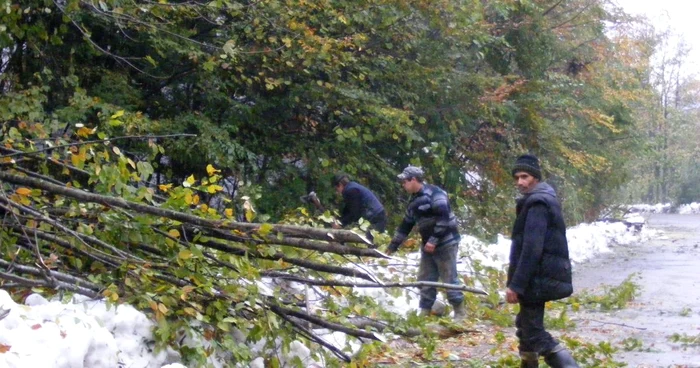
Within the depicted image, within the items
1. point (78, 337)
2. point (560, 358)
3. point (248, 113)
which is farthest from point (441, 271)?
point (78, 337)

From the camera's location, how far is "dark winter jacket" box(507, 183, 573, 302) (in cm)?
670

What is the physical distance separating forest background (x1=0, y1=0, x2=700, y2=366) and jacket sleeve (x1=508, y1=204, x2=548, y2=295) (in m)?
1.57

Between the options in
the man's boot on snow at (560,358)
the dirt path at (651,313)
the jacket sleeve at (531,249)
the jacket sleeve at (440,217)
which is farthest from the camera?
the jacket sleeve at (440,217)

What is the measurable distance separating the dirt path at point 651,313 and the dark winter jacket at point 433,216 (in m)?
1.65

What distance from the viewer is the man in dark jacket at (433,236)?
10.2 m

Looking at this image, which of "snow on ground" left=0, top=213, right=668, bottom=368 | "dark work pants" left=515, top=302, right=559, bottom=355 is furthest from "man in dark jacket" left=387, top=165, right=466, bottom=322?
"snow on ground" left=0, top=213, right=668, bottom=368

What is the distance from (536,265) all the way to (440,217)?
11.7 ft

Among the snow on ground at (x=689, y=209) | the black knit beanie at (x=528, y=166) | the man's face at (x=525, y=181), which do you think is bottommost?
the snow on ground at (x=689, y=209)

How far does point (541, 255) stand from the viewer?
674 cm

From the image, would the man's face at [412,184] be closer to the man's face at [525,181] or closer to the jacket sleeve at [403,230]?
the jacket sleeve at [403,230]

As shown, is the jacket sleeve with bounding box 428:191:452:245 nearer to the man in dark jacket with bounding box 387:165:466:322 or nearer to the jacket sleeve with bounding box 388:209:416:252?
the man in dark jacket with bounding box 387:165:466:322

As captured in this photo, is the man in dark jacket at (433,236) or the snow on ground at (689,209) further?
the snow on ground at (689,209)

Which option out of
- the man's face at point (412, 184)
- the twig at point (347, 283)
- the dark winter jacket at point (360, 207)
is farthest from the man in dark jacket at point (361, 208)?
the twig at point (347, 283)

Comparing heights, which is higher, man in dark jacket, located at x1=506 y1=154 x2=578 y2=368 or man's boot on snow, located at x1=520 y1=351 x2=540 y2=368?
man in dark jacket, located at x1=506 y1=154 x2=578 y2=368
